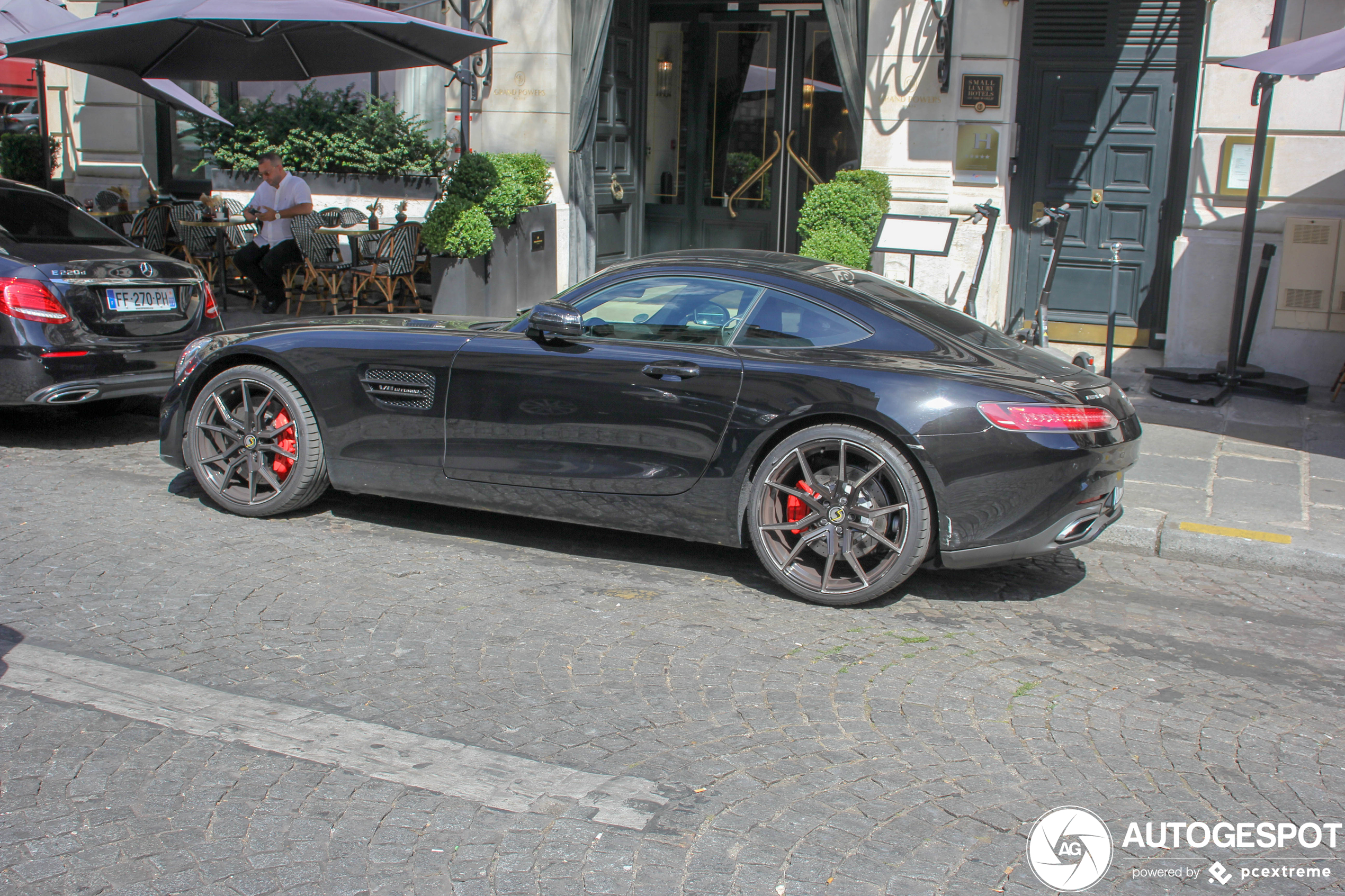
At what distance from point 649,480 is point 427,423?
117cm

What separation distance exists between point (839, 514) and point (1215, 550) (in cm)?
233

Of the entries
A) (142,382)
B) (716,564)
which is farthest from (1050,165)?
(142,382)

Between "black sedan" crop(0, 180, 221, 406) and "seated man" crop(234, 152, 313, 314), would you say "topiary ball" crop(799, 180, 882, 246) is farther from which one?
"black sedan" crop(0, 180, 221, 406)

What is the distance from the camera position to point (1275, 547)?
588 centimetres

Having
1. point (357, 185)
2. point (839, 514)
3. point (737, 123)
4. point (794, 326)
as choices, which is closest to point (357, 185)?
point (357, 185)

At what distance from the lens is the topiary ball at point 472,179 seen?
36.7ft

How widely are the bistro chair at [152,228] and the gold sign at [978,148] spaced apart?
8.79m

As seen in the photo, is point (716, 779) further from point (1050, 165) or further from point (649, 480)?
point (1050, 165)

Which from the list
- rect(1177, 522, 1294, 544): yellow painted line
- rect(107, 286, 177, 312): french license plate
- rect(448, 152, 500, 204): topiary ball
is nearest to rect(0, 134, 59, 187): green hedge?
rect(448, 152, 500, 204): topiary ball

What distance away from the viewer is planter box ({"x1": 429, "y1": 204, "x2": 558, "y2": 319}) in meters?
11.2

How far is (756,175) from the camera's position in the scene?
1438cm

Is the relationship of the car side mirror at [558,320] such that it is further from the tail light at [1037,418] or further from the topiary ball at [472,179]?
the topiary ball at [472,179]

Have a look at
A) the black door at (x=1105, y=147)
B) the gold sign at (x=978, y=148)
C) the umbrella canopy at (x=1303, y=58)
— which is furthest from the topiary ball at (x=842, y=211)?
the umbrella canopy at (x=1303, y=58)

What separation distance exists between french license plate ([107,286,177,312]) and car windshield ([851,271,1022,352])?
4769 mm
